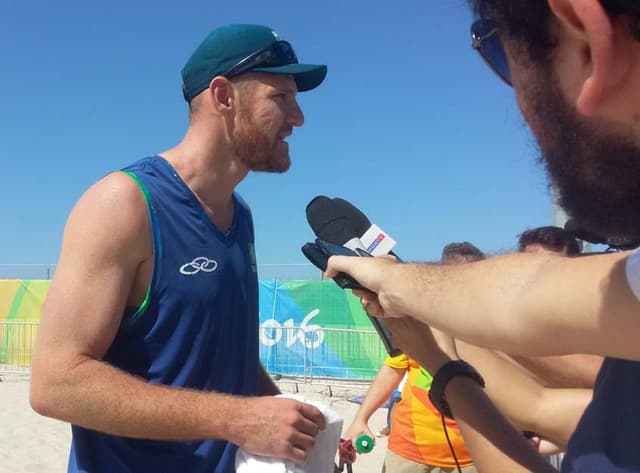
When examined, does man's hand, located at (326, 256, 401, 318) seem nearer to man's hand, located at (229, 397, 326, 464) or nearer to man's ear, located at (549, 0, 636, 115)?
man's hand, located at (229, 397, 326, 464)

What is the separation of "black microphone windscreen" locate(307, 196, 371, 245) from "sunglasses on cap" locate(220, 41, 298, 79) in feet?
1.84

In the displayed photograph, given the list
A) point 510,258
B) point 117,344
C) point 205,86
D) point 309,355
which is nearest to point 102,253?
point 117,344

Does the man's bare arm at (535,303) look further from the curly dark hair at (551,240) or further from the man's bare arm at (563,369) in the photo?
the curly dark hair at (551,240)

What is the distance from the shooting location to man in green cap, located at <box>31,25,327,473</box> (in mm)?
1766

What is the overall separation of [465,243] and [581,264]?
419cm

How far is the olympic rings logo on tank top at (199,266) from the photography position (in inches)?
77.6

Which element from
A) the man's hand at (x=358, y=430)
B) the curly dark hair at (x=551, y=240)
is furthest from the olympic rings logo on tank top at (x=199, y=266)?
the man's hand at (x=358, y=430)

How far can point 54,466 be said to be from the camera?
8.30m

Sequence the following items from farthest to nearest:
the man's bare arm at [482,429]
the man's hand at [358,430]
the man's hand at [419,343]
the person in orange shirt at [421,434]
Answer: the man's hand at [358,430]
the person in orange shirt at [421,434]
the man's hand at [419,343]
the man's bare arm at [482,429]

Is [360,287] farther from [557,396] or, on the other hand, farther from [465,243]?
[465,243]

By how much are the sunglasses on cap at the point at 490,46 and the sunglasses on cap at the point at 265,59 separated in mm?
1256

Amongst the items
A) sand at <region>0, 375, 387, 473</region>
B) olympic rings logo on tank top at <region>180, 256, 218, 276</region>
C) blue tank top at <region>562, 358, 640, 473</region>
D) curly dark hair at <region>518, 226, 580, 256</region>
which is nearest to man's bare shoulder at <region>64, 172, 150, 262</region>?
olympic rings logo on tank top at <region>180, 256, 218, 276</region>

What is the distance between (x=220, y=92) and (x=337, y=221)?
26.5 inches

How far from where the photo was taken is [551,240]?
3531 millimetres
